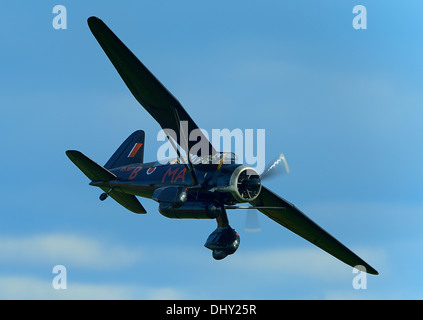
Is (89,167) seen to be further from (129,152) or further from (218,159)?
(218,159)

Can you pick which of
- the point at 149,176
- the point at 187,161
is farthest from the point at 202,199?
the point at 149,176

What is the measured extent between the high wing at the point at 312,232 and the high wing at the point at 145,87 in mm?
4853

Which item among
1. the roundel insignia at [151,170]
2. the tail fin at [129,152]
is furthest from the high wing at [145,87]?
the tail fin at [129,152]

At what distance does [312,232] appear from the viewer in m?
27.5

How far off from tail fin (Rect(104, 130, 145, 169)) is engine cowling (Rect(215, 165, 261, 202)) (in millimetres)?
6348

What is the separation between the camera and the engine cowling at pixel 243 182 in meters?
22.2

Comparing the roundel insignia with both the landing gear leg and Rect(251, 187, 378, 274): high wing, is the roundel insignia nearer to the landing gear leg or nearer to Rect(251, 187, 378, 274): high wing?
the landing gear leg

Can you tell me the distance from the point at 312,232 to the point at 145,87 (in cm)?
922

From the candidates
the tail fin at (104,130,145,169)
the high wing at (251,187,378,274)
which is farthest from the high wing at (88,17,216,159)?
the tail fin at (104,130,145,169)

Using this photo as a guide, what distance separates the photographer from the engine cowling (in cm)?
2220

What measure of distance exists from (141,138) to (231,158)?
6851 mm

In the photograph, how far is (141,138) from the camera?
2870 cm

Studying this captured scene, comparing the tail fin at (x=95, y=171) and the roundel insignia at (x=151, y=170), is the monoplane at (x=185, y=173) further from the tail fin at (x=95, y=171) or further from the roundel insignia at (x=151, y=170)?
the tail fin at (x=95, y=171)

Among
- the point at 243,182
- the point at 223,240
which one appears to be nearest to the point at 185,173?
the point at 243,182
